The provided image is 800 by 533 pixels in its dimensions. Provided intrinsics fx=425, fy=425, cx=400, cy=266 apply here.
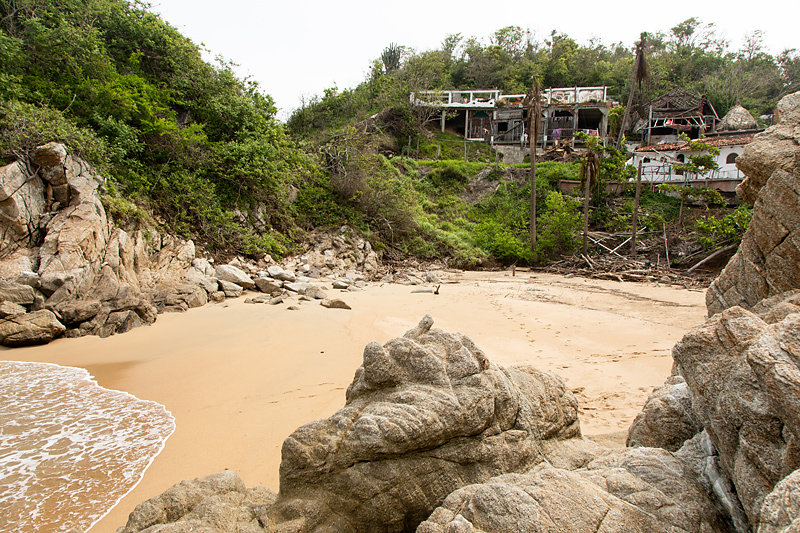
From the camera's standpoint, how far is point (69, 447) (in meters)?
4.07

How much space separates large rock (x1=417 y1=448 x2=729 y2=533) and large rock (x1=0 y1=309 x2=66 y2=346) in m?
8.27

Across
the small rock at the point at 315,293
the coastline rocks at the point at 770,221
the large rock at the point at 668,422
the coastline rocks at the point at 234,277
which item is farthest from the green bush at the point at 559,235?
the large rock at the point at 668,422

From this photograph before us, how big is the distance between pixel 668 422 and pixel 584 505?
145 cm

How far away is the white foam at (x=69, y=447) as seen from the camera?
3193 mm

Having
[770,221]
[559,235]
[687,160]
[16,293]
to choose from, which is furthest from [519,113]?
[16,293]

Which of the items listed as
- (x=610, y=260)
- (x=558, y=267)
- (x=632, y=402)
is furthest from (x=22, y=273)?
(x=610, y=260)

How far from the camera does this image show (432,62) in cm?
3700

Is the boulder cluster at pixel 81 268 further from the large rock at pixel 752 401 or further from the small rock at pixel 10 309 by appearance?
the large rock at pixel 752 401

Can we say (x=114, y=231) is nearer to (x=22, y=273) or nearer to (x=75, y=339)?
(x=22, y=273)

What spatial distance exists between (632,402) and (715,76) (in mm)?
45007

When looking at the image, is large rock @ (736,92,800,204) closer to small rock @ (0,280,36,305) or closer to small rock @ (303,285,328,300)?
small rock @ (303,285,328,300)

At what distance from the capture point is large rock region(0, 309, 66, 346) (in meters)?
7.17

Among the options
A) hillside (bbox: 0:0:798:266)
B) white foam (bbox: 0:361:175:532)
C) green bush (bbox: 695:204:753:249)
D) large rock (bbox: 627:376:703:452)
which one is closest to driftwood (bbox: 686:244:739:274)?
green bush (bbox: 695:204:753:249)

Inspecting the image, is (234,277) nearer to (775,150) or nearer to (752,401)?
(775,150)
